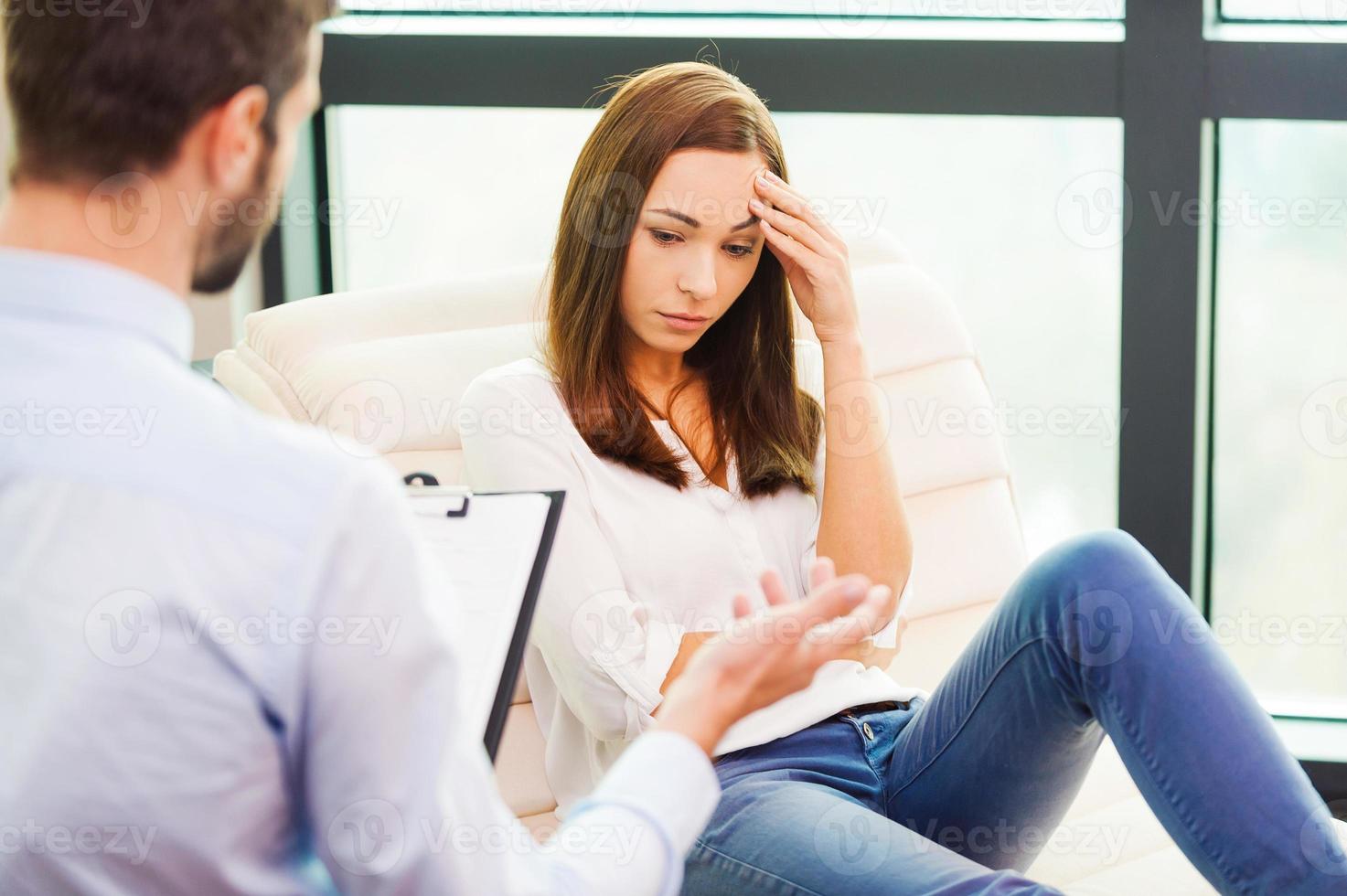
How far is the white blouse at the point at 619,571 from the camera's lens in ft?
4.56

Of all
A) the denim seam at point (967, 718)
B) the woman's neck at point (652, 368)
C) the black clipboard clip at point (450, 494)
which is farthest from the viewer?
the woman's neck at point (652, 368)

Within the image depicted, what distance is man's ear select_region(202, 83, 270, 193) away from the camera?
68 cm

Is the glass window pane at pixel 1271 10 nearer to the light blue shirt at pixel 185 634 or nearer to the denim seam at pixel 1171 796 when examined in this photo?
the denim seam at pixel 1171 796

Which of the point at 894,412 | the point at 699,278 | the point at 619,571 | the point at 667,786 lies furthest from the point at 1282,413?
the point at 667,786

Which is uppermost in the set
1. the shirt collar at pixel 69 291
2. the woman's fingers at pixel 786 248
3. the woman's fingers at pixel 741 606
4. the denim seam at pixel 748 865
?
the shirt collar at pixel 69 291

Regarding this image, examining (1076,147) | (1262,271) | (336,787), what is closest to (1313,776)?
(1262,271)

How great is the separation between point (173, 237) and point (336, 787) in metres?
0.30

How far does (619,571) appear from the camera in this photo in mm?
1456

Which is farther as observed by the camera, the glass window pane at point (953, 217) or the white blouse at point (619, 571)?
the glass window pane at point (953, 217)

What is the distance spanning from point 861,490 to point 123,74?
1054 millimetres

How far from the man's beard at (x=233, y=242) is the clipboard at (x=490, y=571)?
224 millimetres

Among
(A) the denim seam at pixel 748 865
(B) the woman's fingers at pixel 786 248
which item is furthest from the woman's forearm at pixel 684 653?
(B) the woman's fingers at pixel 786 248

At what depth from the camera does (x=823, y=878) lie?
1.15 metres

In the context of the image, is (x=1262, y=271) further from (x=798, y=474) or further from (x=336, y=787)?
(x=336, y=787)
